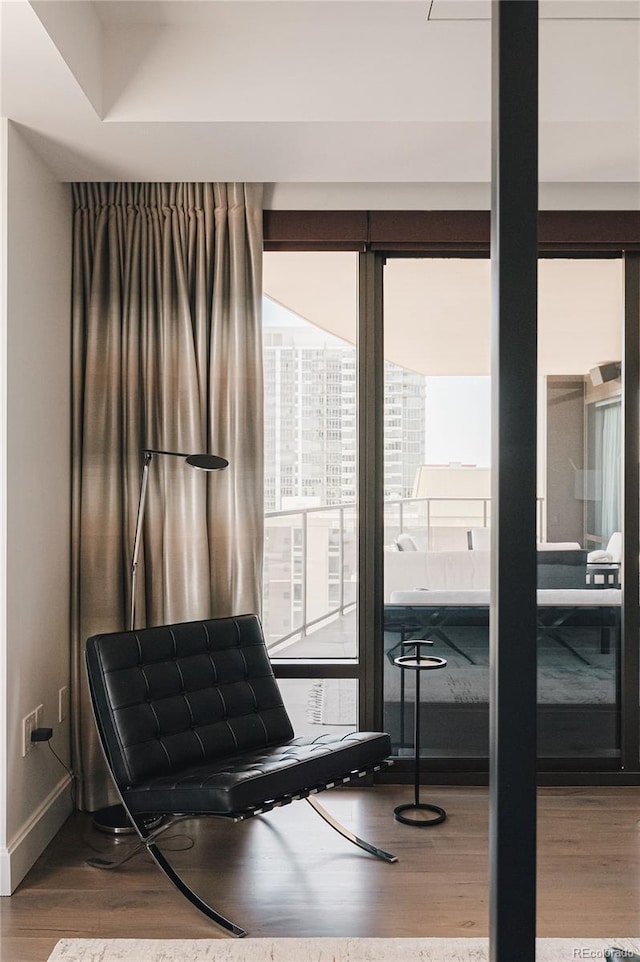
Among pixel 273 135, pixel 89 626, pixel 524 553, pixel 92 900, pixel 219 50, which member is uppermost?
pixel 219 50

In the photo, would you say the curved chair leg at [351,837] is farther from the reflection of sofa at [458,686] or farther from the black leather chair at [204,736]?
the reflection of sofa at [458,686]

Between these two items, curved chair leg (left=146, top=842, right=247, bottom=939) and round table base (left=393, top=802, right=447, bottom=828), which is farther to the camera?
round table base (left=393, top=802, right=447, bottom=828)

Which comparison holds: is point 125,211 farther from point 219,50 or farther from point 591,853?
point 591,853

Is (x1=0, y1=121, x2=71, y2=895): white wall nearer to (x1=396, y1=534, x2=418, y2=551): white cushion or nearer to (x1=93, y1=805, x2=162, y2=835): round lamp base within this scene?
(x1=93, y1=805, x2=162, y2=835): round lamp base

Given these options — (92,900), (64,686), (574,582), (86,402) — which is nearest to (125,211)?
(86,402)

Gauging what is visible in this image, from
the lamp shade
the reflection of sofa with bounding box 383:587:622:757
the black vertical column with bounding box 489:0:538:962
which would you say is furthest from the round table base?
the black vertical column with bounding box 489:0:538:962

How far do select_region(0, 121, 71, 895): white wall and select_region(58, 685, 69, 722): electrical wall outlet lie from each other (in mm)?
35

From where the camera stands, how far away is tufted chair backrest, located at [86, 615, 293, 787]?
2.78m

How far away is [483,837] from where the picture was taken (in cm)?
309

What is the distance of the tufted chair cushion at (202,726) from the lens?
101 inches

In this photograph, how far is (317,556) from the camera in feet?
12.0

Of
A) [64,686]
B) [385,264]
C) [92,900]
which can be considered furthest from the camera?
[385,264]

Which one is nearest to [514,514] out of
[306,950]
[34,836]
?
[306,950]

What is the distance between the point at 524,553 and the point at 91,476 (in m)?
2.57
